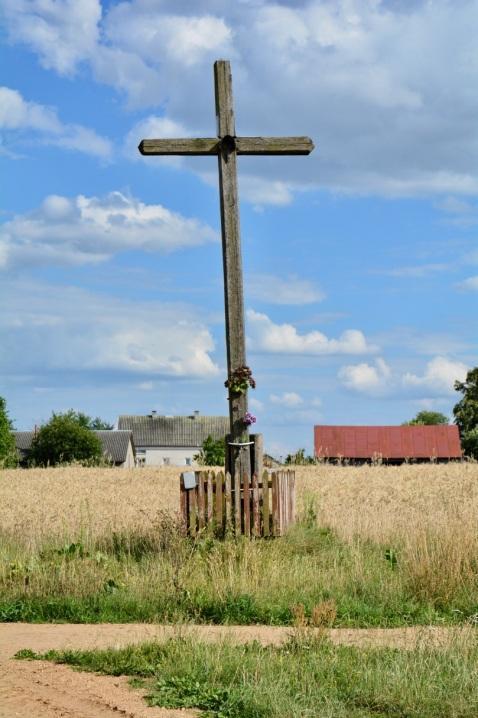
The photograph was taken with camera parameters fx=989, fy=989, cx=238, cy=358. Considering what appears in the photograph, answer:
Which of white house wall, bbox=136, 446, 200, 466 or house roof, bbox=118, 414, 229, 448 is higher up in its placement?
house roof, bbox=118, 414, 229, 448

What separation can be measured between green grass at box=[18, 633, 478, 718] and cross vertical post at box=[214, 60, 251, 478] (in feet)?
20.4

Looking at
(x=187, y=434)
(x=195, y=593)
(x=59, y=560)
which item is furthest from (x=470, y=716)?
(x=187, y=434)

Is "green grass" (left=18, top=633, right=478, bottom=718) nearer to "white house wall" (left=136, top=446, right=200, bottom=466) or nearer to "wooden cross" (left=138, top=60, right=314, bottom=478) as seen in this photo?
"wooden cross" (left=138, top=60, right=314, bottom=478)

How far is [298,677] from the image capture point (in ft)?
25.6

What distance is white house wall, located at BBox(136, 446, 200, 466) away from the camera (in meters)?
114

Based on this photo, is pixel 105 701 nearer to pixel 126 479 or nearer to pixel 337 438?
pixel 126 479

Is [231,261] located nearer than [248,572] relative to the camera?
No

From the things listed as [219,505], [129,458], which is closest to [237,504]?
[219,505]

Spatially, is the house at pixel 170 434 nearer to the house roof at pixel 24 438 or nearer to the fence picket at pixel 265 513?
the house roof at pixel 24 438

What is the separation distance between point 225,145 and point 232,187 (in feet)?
2.20

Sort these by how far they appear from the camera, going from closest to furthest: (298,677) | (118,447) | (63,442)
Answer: (298,677) → (63,442) → (118,447)

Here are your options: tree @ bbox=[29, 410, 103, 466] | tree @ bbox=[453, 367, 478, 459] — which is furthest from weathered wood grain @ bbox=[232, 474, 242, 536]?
tree @ bbox=[29, 410, 103, 466]

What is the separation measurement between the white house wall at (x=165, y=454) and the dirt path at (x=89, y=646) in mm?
103097

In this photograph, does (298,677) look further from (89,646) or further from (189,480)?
(189,480)
